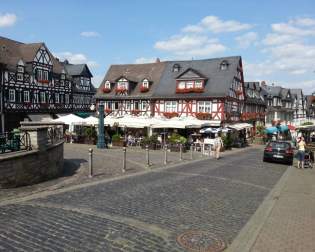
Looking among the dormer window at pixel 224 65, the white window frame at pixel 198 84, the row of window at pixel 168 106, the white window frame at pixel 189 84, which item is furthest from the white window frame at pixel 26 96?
the dormer window at pixel 224 65

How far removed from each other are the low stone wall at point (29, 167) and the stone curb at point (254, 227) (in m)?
6.89

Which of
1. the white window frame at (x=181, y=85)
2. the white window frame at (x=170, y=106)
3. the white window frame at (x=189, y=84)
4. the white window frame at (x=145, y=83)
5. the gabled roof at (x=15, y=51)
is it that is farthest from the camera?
the white window frame at (x=145, y=83)

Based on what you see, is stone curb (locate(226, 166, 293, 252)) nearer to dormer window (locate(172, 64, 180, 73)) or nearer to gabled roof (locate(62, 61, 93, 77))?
dormer window (locate(172, 64, 180, 73))

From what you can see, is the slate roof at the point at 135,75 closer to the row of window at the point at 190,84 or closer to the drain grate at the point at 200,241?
the row of window at the point at 190,84

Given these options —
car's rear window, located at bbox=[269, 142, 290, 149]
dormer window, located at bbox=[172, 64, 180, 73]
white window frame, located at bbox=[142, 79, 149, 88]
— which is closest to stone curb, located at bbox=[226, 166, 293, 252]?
car's rear window, located at bbox=[269, 142, 290, 149]

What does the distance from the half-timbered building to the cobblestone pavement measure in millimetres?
26016

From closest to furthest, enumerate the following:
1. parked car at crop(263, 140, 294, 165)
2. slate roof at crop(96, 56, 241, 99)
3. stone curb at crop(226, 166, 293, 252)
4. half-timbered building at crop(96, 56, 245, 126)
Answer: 1. stone curb at crop(226, 166, 293, 252)
2. parked car at crop(263, 140, 294, 165)
3. half-timbered building at crop(96, 56, 245, 126)
4. slate roof at crop(96, 56, 241, 99)

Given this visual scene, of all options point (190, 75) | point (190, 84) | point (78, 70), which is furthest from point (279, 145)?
point (78, 70)

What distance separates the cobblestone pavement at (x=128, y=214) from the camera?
20.4 feet

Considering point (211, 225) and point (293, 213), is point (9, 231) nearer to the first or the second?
point (211, 225)

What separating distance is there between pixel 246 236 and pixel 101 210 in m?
3.28

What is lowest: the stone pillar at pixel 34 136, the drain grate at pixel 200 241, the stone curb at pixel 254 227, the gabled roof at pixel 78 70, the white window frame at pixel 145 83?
the stone curb at pixel 254 227

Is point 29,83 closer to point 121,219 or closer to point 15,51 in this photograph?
point 15,51

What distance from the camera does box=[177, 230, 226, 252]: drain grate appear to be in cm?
624
